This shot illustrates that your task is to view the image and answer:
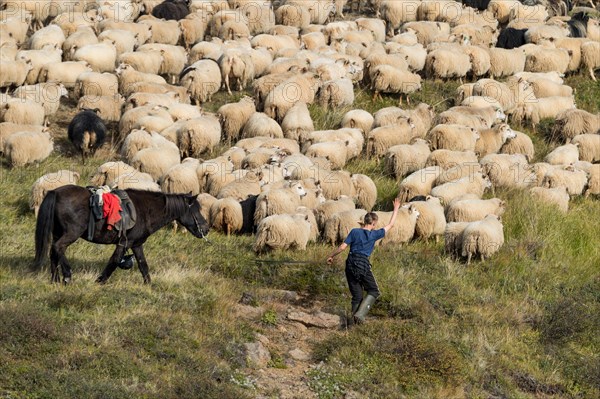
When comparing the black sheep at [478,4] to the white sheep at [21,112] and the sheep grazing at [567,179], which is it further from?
the white sheep at [21,112]

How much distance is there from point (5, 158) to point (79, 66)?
14.8 feet

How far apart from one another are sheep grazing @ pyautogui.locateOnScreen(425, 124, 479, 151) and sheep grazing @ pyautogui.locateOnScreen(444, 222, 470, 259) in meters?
4.17

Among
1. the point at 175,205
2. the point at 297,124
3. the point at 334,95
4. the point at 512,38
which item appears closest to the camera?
the point at 175,205

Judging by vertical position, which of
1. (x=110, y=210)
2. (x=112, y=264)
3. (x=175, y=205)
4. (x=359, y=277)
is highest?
(x=110, y=210)

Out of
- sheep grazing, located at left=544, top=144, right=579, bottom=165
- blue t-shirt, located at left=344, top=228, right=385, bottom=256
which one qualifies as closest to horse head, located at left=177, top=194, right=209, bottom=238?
blue t-shirt, located at left=344, top=228, right=385, bottom=256

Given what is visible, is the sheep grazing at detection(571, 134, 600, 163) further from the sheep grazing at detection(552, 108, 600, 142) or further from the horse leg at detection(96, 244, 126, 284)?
the horse leg at detection(96, 244, 126, 284)

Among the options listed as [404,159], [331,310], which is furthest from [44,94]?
[331,310]

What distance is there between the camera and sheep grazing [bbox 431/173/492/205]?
734 inches

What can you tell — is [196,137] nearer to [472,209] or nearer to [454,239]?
[472,209]

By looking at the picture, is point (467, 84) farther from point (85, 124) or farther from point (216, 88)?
point (85, 124)

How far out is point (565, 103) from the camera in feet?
76.8

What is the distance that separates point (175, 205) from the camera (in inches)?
568

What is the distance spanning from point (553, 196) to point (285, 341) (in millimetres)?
7317

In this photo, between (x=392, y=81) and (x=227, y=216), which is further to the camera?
(x=392, y=81)
